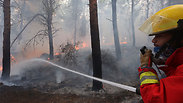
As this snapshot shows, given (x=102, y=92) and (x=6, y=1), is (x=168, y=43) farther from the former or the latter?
(x=6, y=1)

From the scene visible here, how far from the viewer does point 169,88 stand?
105cm

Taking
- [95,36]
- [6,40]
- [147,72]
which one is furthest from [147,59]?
[6,40]

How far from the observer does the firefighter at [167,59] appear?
105cm

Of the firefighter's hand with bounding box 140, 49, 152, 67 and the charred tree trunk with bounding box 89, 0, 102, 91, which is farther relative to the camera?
the charred tree trunk with bounding box 89, 0, 102, 91

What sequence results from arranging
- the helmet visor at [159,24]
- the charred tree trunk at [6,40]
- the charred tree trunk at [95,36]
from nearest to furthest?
the helmet visor at [159,24] → the charred tree trunk at [95,36] → the charred tree trunk at [6,40]

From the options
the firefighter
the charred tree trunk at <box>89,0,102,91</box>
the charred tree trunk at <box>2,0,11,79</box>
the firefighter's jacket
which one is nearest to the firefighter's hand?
the firefighter

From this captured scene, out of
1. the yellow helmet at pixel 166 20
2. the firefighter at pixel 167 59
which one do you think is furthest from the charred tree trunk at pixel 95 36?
the yellow helmet at pixel 166 20

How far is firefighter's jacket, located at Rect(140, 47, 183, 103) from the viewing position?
1.02 m

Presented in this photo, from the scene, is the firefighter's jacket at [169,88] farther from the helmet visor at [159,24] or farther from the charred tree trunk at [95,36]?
the charred tree trunk at [95,36]

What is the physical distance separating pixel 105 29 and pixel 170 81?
229 feet

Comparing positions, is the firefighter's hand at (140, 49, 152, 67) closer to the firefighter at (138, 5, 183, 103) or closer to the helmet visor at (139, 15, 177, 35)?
the firefighter at (138, 5, 183, 103)

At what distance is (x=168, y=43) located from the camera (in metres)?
1.35

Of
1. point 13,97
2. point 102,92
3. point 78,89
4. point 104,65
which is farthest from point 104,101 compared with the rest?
point 104,65

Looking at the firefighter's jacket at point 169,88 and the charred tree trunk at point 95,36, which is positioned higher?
the charred tree trunk at point 95,36
